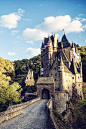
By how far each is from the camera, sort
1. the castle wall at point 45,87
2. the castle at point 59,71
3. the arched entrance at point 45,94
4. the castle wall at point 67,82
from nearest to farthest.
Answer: the arched entrance at point 45,94 → the castle wall at point 45,87 → the castle at point 59,71 → the castle wall at point 67,82

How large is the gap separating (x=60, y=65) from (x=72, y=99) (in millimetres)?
10709

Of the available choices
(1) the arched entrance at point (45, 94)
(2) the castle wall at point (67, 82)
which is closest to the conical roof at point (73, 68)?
(2) the castle wall at point (67, 82)

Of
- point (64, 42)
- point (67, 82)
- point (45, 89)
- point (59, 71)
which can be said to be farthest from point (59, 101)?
point (64, 42)

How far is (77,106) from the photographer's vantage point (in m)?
38.9

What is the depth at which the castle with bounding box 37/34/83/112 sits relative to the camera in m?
32.8

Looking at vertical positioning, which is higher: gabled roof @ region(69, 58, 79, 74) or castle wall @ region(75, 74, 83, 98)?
gabled roof @ region(69, 58, 79, 74)

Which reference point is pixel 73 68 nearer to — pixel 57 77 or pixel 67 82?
→ pixel 67 82

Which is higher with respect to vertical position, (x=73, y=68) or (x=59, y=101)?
(x=73, y=68)

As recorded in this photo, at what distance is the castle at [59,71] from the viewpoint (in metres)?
32.8

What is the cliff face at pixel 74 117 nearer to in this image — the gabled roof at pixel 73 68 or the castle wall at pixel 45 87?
the castle wall at pixel 45 87

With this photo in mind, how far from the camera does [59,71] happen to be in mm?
37656

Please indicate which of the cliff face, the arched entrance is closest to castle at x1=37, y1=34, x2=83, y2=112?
the arched entrance

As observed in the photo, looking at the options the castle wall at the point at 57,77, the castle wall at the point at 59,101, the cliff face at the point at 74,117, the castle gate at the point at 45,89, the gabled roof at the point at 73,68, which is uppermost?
the gabled roof at the point at 73,68

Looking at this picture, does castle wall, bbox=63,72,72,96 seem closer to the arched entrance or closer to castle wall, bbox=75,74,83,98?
castle wall, bbox=75,74,83,98
